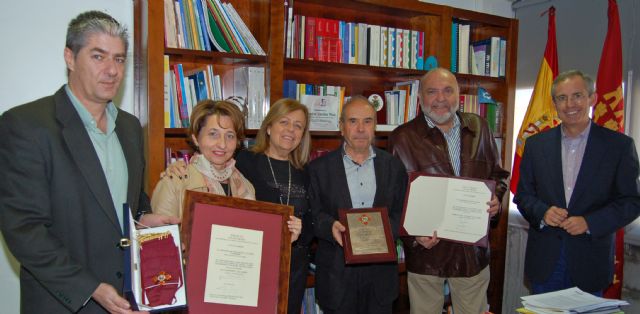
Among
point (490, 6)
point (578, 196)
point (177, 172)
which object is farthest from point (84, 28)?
point (490, 6)

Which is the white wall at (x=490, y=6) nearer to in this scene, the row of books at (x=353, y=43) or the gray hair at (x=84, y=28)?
the row of books at (x=353, y=43)

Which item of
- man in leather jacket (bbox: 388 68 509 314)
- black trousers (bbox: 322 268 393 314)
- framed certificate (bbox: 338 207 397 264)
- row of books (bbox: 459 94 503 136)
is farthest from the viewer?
row of books (bbox: 459 94 503 136)

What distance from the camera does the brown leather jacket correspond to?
2838 millimetres

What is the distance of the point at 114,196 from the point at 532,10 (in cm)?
417

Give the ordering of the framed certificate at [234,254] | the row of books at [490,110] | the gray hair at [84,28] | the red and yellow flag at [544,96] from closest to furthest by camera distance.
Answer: the gray hair at [84,28]
the framed certificate at [234,254]
the red and yellow flag at [544,96]
the row of books at [490,110]

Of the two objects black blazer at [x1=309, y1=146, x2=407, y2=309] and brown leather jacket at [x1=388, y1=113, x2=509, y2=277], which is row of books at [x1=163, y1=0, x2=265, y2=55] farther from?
brown leather jacket at [x1=388, y1=113, x2=509, y2=277]

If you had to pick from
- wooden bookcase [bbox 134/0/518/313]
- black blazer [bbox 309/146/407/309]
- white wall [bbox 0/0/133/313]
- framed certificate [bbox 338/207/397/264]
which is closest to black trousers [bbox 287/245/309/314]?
black blazer [bbox 309/146/407/309]

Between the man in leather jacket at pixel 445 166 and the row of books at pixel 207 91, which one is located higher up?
the row of books at pixel 207 91

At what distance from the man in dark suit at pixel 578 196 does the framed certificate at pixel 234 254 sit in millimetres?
1586

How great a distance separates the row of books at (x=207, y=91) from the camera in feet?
9.59

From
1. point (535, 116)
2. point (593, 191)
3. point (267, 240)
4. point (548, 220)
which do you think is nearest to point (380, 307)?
point (267, 240)

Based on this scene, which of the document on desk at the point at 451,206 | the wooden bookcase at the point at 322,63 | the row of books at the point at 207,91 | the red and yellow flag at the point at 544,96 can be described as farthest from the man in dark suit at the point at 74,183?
the red and yellow flag at the point at 544,96

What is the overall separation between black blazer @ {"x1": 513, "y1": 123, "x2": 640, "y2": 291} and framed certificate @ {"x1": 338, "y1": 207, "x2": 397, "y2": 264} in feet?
3.10

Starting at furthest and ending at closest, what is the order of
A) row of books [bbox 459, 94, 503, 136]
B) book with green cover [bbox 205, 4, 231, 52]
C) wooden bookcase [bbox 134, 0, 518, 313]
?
row of books [bbox 459, 94, 503, 136]
book with green cover [bbox 205, 4, 231, 52]
wooden bookcase [bbox 134, 0, 518, 313]
